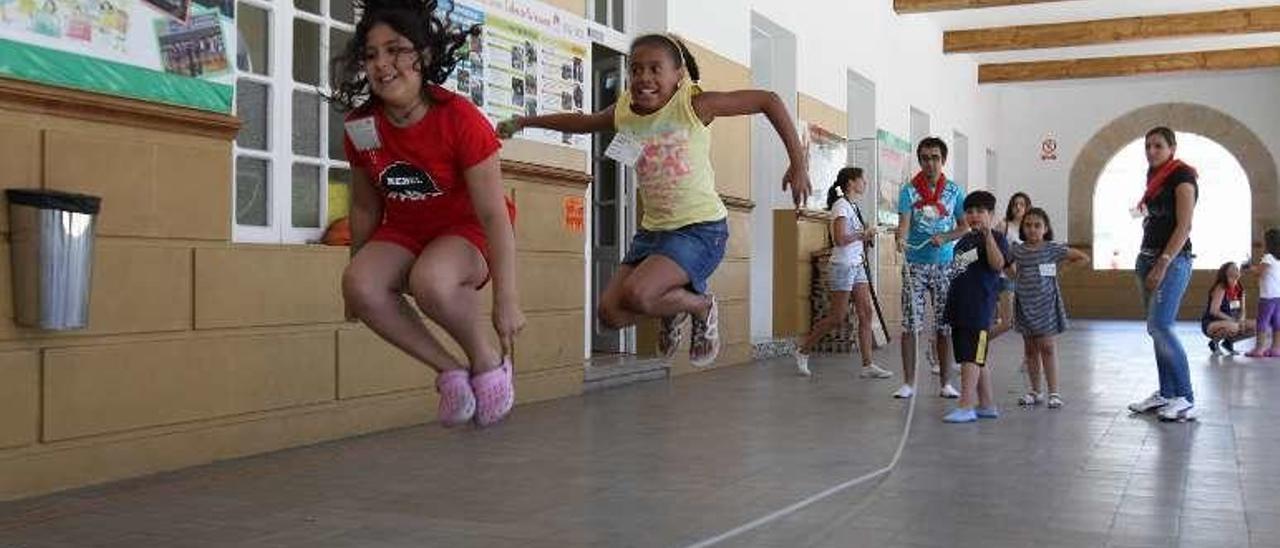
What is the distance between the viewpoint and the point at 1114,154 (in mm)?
18938

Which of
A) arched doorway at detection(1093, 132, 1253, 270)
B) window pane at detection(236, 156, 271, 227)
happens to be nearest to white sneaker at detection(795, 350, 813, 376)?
window pane at detection(236, 156, 271, 227)

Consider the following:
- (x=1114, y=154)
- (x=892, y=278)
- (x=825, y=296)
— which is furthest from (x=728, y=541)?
(x=1114, y=154)

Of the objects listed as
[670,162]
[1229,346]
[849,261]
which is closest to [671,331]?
[670,162]

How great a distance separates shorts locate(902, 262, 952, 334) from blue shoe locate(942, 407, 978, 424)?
58 cm

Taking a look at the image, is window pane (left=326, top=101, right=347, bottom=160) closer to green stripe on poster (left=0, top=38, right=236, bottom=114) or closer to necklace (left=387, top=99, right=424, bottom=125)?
green stripe on poster (left=0, top=38, right=236, bottom=114)

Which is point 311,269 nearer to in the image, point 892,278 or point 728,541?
point 728,541

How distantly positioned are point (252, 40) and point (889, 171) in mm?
9243

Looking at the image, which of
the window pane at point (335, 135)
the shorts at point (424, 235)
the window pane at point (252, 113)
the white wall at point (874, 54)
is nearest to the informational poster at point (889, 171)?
the white wall at point (874, 54)

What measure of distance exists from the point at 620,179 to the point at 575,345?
1658 mm

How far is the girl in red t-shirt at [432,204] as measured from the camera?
2838mm

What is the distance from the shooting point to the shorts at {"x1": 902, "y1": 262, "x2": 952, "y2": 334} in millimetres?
6719

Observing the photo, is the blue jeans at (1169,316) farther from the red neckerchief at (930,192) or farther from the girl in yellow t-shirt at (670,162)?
the girl in yellow t-shirt at (670,162)

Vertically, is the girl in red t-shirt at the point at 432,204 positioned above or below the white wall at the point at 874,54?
below

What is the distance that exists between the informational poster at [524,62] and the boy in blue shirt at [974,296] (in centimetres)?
229
